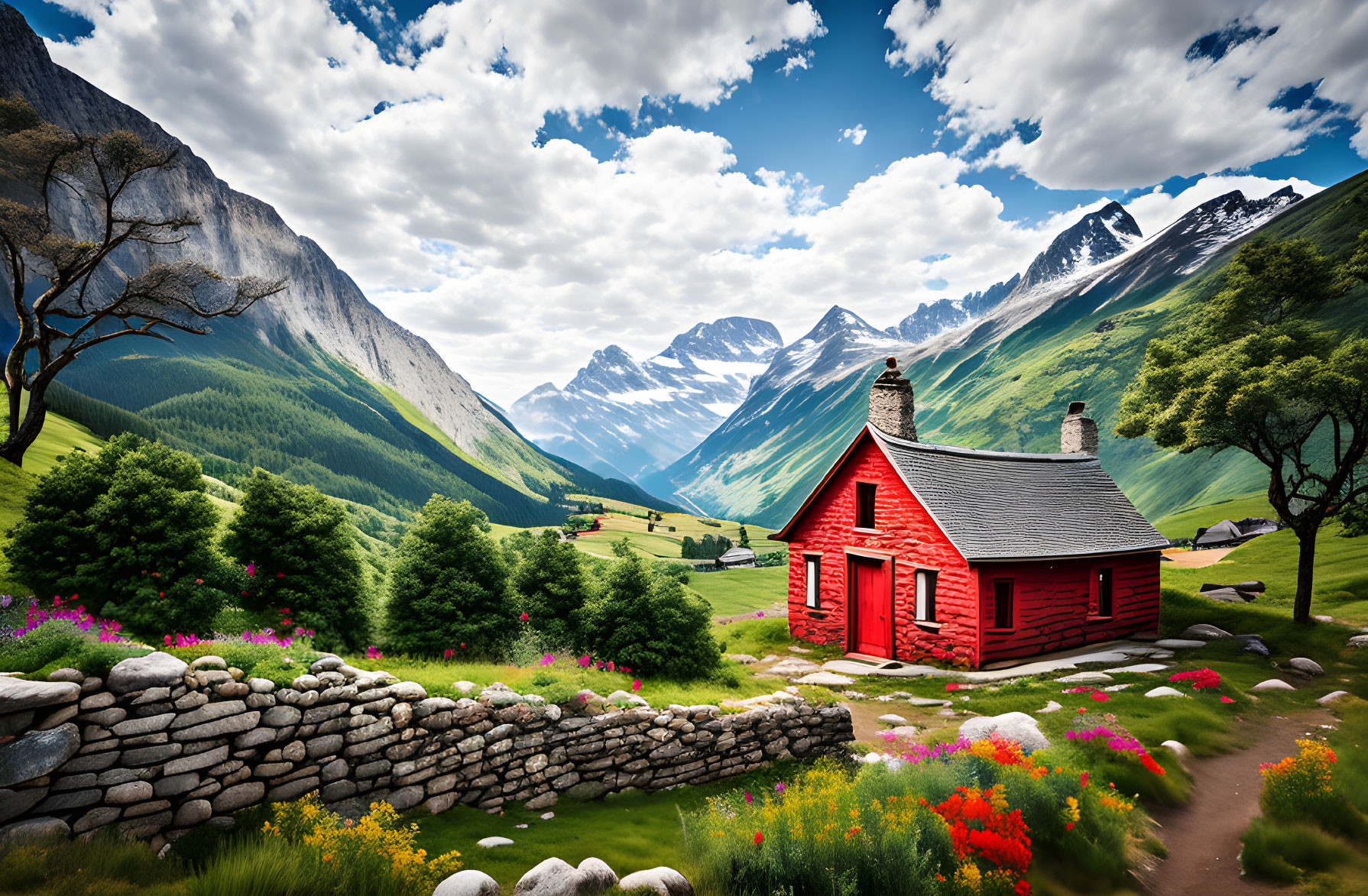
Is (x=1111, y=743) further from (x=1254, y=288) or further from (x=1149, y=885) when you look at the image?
(x=1254, y=288)

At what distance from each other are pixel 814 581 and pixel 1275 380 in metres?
17.6

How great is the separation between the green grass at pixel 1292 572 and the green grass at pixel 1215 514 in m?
19.7

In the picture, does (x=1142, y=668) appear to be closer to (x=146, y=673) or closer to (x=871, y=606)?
(x=871, y=606)

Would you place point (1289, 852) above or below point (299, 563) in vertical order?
below

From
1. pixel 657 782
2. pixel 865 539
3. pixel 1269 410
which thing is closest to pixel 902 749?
pixel 657 782

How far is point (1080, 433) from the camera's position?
2967cm

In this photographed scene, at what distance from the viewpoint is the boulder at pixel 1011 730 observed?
1103cm

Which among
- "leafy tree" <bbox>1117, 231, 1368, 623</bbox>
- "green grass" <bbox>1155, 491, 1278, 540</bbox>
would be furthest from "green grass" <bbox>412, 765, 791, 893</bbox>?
"green grass" <bbox>1155, 491, 1278, 540</bbox>

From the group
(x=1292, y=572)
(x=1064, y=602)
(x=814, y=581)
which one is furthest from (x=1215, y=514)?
A: (x=814, y=581)

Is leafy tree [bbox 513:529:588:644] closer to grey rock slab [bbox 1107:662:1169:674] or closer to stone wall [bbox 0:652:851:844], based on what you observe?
stone wall [bbox 0:652:851:844]

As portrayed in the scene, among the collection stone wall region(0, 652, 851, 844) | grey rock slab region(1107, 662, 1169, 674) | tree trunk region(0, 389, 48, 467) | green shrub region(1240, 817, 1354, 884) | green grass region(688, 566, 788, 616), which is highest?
tree trunk region(0, 389, 48, 467)

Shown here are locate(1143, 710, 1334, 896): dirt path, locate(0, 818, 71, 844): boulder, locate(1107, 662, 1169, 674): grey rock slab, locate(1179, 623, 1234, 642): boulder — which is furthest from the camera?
locate(1179, 623, 1234, 642): boulder

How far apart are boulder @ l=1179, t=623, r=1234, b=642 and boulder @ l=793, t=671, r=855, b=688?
15.3 metres

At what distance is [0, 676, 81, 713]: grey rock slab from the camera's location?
585cm
